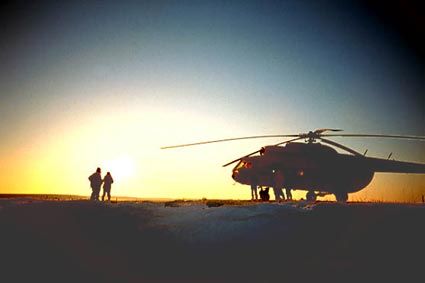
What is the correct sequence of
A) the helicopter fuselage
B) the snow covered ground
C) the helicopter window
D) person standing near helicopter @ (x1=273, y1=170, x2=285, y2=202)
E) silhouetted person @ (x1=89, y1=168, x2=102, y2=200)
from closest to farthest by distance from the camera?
1. the snow covered ground
2. silhouetted person @ (x1=89, y1=168, x2=102, y2=200)
3. person standing near helicopter @ (x1=273, y1=170, x2=285, y2=202)
4. the helicopter fuselage
5. the helicopter window

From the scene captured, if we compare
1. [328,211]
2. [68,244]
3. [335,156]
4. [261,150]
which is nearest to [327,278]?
[328,211]

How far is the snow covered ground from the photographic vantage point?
681 cm

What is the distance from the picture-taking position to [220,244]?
763 centimetres

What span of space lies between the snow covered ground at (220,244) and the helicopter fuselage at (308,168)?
1185 cm

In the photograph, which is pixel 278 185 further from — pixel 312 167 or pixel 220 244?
pixel 220 244

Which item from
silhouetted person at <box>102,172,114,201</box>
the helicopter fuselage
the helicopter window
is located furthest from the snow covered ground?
the helicopter window

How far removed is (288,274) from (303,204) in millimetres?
2442

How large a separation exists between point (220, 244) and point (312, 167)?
15.3 metres

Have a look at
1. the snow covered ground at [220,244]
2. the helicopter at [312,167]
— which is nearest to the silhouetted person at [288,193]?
the helicopter at [312,167]

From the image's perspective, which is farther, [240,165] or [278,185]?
[240,165]

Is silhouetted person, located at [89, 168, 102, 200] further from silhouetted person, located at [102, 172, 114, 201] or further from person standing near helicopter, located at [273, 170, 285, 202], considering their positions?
person standing near helicopter, located at [273, 170, 285, 202]

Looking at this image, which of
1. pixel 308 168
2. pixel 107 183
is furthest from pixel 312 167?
pixel 107 183

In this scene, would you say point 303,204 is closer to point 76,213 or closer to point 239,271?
point 239,271

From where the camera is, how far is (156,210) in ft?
31.9
